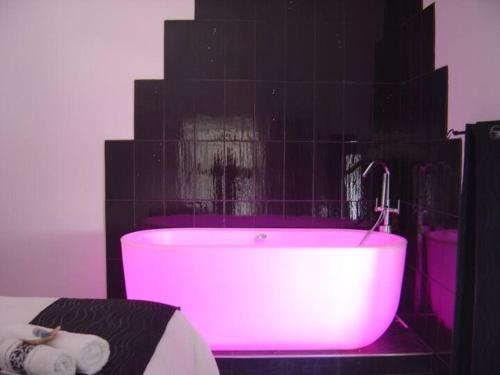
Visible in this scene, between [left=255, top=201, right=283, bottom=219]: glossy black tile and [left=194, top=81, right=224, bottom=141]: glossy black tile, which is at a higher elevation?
[left=194, top=81, right=224, bottom=141]: glossy black tile

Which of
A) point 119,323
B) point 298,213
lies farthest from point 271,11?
point 119,323

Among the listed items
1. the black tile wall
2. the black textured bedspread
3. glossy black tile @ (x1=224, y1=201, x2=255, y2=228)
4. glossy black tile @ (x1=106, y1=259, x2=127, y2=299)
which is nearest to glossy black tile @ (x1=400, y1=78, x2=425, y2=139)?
the black tile wall

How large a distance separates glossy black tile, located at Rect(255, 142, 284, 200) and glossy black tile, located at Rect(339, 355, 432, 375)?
1.13 meters

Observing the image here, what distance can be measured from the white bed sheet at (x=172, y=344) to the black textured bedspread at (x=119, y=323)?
1.0 inches

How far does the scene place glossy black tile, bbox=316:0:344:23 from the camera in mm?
2967

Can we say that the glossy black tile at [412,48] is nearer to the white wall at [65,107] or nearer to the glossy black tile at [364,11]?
the glossy black tile at [364,11]

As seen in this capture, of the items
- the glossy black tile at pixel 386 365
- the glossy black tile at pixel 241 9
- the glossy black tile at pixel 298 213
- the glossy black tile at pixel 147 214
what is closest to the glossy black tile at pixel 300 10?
the glossy black tile at pixel 241 9

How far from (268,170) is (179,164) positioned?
0.58 metres

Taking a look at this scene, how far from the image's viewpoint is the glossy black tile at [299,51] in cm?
297

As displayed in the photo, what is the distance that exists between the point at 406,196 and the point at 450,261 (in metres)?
0.74

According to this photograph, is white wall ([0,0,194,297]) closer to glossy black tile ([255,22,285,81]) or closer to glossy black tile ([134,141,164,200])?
glossy black tile ([134,141,164,200])

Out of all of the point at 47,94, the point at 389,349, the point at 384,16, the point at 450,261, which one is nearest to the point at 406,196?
the point at 450,261

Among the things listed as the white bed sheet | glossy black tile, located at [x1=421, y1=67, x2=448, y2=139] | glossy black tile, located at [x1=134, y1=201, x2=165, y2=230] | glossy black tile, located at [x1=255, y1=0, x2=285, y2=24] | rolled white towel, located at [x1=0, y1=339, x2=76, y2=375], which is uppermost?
glossy black tile, located at [x1=255, y1=0, x2=285, y2=24]

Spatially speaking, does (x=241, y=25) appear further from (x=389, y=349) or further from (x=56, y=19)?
(x=389, y=349)
